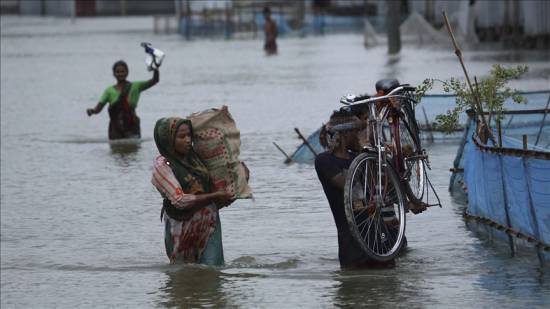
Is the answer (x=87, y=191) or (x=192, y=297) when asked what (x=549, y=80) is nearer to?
(x=87, y=191)

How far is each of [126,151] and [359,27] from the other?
145ft

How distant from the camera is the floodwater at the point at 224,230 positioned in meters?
9.12

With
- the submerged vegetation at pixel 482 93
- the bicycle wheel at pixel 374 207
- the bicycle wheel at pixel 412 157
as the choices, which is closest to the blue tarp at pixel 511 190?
the submerged vegetation at pixel 482 93

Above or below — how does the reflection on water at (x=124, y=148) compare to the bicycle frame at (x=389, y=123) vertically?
below

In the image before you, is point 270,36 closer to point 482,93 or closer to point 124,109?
point 124,109

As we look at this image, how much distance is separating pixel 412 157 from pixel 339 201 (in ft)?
3.09

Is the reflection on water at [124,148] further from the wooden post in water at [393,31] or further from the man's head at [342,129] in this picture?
the wooden post in water at [393,31]

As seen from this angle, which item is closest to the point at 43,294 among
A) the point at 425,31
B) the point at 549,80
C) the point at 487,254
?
the point at 487,254

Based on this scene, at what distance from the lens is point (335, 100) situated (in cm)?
2447

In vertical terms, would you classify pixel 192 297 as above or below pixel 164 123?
below

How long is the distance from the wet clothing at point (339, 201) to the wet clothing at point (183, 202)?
70 cm

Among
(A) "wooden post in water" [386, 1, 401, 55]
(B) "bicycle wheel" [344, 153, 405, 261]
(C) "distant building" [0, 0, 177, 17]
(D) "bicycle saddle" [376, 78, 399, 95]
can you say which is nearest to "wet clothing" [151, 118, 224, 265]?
(B) "bicycle wheel" [344, 153, 405, 261]

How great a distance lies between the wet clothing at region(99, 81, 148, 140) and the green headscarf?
→ 858 centimetres

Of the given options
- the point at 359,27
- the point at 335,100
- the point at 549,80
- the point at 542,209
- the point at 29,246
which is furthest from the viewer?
the point at 359,27
